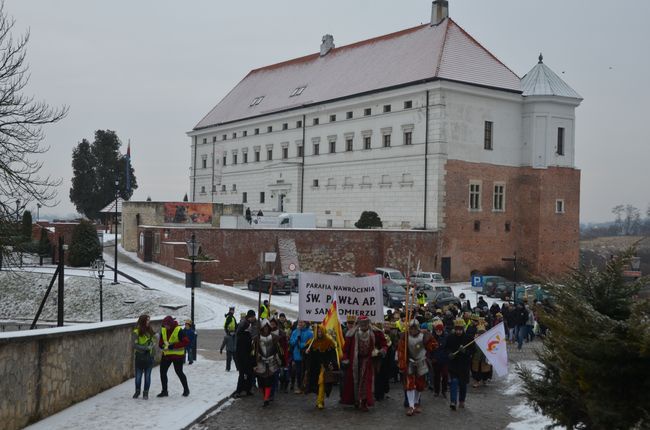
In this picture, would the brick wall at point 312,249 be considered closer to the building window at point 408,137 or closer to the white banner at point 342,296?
the building window at point 408,137

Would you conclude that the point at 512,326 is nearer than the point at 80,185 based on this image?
Yes

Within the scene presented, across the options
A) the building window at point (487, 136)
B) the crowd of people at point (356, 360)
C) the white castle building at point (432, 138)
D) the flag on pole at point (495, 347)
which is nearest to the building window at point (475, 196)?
the white castle building at point (432, 138)

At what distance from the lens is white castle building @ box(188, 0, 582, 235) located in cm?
5134

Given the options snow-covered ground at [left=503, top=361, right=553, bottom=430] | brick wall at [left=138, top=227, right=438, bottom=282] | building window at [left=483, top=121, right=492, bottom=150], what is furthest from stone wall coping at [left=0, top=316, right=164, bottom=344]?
building window at [left=483, top=121, right=492, bottom=150]

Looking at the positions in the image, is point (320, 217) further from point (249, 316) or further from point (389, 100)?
point (249, 316)

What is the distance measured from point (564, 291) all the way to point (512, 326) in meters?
17.0

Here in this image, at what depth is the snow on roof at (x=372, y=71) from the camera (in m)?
53.3

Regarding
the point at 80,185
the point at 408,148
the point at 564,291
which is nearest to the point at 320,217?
the point at 408,148

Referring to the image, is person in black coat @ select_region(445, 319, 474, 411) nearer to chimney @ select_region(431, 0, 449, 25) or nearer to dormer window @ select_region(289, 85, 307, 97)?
chimney @ select_region(431, 0, 449, 25)

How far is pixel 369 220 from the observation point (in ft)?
172

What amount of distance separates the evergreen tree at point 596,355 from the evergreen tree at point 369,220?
142 ft

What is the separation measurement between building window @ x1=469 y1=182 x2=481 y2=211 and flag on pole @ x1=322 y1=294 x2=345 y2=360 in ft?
129

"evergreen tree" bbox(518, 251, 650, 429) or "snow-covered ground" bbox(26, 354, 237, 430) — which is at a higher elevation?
"evergreen tree" bbox(518, 251, 650, 429)

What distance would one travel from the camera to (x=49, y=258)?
4941 centimetres
